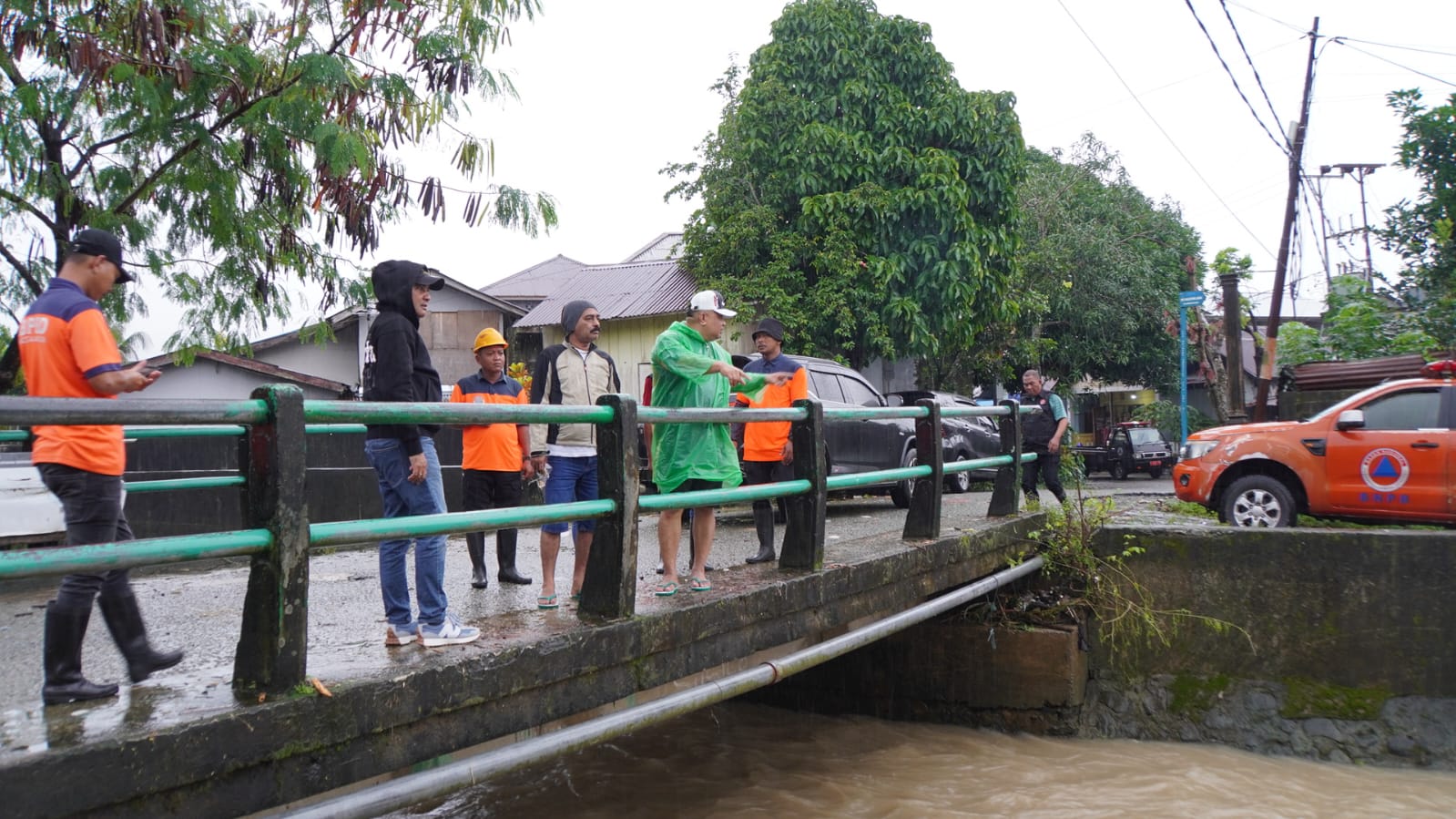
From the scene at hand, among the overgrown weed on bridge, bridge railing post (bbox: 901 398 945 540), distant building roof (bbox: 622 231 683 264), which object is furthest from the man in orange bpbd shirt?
distant building roof (bbox: 622 231 683 264)

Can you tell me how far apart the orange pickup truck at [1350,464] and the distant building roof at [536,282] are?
675 inches

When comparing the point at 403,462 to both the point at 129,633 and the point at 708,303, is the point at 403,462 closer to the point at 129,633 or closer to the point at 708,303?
the point at 129,633

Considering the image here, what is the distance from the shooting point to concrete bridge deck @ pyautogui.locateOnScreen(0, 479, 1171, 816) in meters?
2.58

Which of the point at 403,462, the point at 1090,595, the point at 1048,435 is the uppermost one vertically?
the point at 1048,435

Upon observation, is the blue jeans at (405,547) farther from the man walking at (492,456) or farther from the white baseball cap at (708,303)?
the man walking at (492,456)

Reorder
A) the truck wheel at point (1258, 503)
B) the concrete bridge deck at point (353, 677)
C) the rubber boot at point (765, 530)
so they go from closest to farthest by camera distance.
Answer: the concrete bridge deck at point (353, 677)
the rubber boot at point (765, 530)
the truck wheel at point (1258, 503)

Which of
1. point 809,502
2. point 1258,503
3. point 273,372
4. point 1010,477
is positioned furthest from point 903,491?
point 273,372

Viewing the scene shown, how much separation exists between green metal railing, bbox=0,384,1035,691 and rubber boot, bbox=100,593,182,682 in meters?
0.36

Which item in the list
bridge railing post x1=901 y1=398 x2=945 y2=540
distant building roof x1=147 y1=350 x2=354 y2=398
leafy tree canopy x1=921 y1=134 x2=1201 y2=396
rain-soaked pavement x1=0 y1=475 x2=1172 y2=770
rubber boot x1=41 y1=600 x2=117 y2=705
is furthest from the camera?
leafy tree canopy x1=921 y1=134 x2=1201 y2=396

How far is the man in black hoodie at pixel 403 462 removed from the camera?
3764mm

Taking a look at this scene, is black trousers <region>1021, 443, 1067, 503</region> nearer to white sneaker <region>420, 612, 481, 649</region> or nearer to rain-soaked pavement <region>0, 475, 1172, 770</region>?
rain-soaked pavement <region>0, 475, 1172, 770</region>

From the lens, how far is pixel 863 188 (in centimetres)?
1705

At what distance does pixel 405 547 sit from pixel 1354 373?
14.9 meters

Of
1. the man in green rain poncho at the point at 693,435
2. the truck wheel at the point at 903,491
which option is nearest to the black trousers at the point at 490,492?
the man in green rain poncho at the point at 693,435
